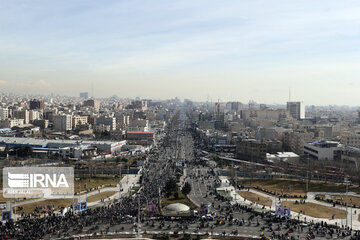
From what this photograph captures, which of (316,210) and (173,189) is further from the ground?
(173,189)

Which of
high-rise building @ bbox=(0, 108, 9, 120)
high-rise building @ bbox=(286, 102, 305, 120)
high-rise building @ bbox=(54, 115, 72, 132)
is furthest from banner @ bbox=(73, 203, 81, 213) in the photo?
high-rise building @ bbox=(286, 102, 305, 120)

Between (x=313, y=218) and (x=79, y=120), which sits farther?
(x=79, y=120)

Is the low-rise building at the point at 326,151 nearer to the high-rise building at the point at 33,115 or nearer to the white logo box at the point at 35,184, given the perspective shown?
the white logo box at the point at 35,184

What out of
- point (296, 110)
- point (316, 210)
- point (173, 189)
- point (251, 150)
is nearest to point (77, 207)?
point (173, 189)

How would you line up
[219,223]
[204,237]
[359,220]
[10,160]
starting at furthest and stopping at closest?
1. [10,160]
2. [359,220]
3. [219,223]
4. [204,237]

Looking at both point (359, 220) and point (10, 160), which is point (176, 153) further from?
point (359, 220)

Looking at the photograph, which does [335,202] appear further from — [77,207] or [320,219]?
[77,207]

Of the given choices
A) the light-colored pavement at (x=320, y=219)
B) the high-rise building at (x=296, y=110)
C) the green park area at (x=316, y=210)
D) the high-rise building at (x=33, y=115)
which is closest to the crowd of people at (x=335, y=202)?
the light-colored pavement at (x=320, y=219)

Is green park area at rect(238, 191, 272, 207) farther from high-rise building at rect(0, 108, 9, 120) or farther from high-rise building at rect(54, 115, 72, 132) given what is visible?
high-rise building at rect(0, 108, 9, 120)

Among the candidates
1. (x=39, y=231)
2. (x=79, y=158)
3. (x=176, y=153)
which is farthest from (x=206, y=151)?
(x=39, y=231)

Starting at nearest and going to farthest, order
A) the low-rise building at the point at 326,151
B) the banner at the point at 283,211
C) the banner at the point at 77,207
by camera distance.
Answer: the banner at the point at 283,211, the banner at the point at 77,207, the low-rise building at the point at 326,151

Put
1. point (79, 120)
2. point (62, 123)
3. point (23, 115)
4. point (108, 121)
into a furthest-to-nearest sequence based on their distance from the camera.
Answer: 1. point (23, 115)
2. point (108, 121)
3. point (79, 120)
4. point (62, 123)
